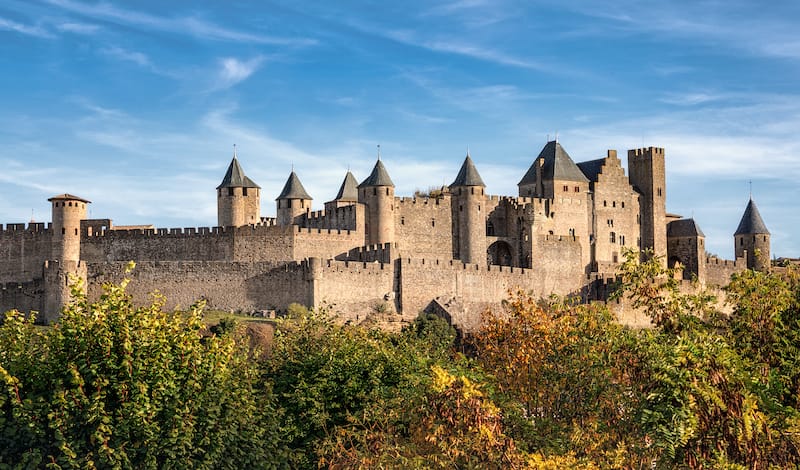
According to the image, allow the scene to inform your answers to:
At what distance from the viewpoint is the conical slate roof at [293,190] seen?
72500mm

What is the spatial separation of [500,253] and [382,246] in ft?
35.3

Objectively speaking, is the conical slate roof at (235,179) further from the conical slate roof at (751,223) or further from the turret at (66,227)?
the conical slate roof at (751,223)

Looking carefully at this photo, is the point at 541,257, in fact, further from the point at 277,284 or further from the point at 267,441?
the point at 267,441

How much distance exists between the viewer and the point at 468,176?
72062 mm

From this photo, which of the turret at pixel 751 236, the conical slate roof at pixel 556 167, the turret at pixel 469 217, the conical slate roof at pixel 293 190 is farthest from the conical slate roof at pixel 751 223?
the conical slate roof at pixel 293 190

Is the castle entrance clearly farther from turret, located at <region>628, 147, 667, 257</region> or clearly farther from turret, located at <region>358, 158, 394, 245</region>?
turret, located at <region>628, 147, 667, 257</region>

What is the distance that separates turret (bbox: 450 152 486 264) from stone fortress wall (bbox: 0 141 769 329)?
85 mm

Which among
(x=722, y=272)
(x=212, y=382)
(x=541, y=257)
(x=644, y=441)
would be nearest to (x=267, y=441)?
(x=212, y=382)

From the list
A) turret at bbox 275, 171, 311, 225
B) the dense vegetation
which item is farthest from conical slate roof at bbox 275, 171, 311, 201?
the dense vegetation

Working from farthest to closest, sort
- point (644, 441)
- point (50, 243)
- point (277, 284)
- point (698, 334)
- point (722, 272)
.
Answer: point (722, 272) < point (50, 243) < point (277, 284) < point (644, 441) < point (698, 334)

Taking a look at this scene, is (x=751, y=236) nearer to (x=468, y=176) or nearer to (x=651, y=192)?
(x=651, y=192)

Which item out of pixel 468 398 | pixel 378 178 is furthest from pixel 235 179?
pixel 468 398

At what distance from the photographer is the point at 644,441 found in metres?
24.0

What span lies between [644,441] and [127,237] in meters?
46.2
